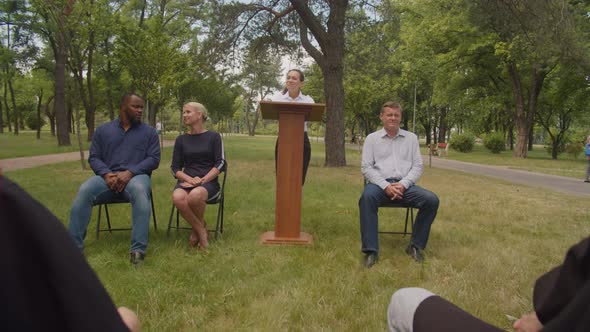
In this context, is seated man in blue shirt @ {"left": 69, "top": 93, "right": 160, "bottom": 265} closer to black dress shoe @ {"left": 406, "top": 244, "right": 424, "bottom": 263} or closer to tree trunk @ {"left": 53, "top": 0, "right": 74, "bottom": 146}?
black dress shoe @ {"left": 406, "top": 244, "right": 424, "bottom": 263}

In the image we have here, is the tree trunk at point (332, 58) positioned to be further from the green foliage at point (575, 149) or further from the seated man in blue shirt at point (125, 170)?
the green foliage at point (575, 149)

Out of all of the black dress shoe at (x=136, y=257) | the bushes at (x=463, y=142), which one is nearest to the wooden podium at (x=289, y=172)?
the black dress shoe at (x=136, y=257)

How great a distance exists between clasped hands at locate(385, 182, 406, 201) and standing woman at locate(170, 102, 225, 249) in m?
1.90

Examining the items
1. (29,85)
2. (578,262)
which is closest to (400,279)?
(578,262)

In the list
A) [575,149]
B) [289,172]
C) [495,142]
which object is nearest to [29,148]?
[289,172]

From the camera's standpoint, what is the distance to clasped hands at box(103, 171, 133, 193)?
4027 millimetres

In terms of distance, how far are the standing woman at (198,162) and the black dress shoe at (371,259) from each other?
1695 mm

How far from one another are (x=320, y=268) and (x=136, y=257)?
67.6 inches

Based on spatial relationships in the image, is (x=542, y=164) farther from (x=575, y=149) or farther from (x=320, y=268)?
(x=320, y=268)

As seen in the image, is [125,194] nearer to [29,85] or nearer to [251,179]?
[251,179]

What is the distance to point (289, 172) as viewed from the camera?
4617 mm

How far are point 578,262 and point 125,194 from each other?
13.1 feet

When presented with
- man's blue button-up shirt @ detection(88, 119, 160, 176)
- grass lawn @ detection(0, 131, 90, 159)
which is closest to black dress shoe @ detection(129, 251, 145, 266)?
man's blue button-up shirt @ detection(88, 119, 160, 176)

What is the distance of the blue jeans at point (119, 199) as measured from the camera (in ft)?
12.6
